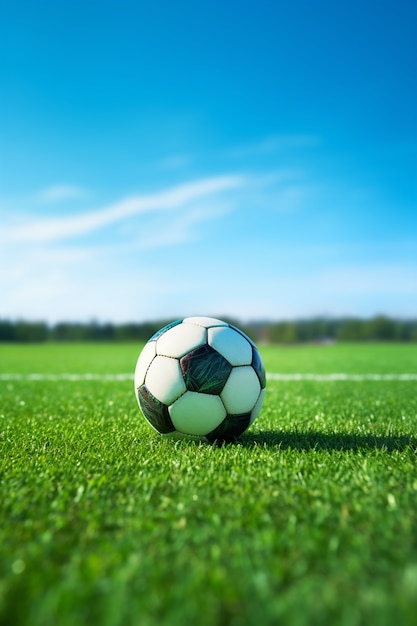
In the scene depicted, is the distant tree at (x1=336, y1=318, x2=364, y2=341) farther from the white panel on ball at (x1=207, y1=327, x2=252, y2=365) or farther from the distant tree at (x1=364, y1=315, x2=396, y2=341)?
the white panel on ball at (x1=207, y1=327, x2=252, y2=365)

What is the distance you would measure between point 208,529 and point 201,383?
1.40 meters

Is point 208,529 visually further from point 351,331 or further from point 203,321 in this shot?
point 351,331

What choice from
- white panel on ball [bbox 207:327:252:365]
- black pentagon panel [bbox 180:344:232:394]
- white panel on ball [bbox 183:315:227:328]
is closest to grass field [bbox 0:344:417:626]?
black pentagon panel [bbox 180:344:232:394]

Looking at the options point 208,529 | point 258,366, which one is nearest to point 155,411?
point 258,366

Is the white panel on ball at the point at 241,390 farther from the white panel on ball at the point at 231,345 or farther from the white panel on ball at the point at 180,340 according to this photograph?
the white panel on ball at the point at 180,340

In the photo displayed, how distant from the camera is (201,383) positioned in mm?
3238

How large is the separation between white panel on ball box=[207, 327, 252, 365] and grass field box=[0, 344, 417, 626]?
1.95 feet

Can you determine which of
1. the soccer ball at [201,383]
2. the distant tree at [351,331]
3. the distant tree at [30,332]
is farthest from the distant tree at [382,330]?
the soccer ball at [201,383]

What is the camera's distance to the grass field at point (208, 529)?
1.38 metres

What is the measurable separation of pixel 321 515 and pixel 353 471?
0.69m

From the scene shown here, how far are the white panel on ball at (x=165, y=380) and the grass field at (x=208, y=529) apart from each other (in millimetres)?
349

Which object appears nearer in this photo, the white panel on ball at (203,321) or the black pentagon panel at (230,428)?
the black pentagon panel at (230,428)

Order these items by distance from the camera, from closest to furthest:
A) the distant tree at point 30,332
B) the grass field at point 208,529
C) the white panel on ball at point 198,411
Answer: the grass field at point 208,529 → the white panel on ball at point 198,411 → the distant tree at point 30,332

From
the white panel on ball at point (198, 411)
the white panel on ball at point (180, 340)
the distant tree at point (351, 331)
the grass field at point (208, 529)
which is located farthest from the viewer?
the distant tree at point (351, 331)
